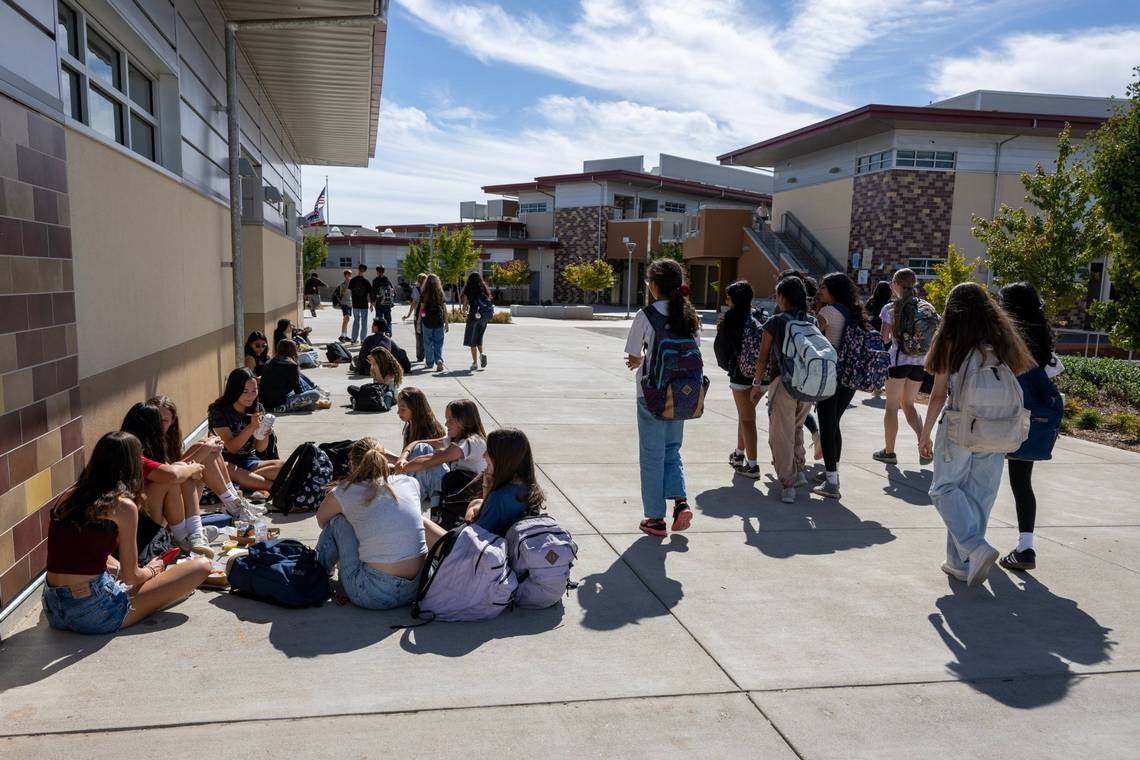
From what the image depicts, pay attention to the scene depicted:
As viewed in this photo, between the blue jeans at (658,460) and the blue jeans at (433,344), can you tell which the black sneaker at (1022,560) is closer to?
the blue jeans at (658,460)

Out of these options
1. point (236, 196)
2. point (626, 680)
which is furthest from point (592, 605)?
point (236, 196)

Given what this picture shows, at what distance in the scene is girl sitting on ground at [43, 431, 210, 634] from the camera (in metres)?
3.46

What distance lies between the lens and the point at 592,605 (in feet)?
13.8

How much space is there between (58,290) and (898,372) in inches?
268

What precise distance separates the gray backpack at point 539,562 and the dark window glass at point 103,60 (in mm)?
4586

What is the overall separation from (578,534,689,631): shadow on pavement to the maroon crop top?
2242 mm

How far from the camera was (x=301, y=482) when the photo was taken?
18.1 ft

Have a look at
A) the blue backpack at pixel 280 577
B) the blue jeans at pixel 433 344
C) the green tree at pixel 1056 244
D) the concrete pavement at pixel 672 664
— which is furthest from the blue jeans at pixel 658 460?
the green tree at pixel 1056 244

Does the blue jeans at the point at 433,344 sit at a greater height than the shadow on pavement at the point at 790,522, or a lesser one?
greater

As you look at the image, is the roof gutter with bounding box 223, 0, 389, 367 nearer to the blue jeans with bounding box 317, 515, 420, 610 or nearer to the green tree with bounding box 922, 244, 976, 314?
the blue jeans with bounding box 317, 515, 420, 610

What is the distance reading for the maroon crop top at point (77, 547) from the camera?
345 centimetres

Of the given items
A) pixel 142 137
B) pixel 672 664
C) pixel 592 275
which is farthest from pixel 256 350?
pixel 592 275

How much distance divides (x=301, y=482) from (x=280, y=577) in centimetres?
163

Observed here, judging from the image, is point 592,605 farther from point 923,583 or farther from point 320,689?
point 923,583
